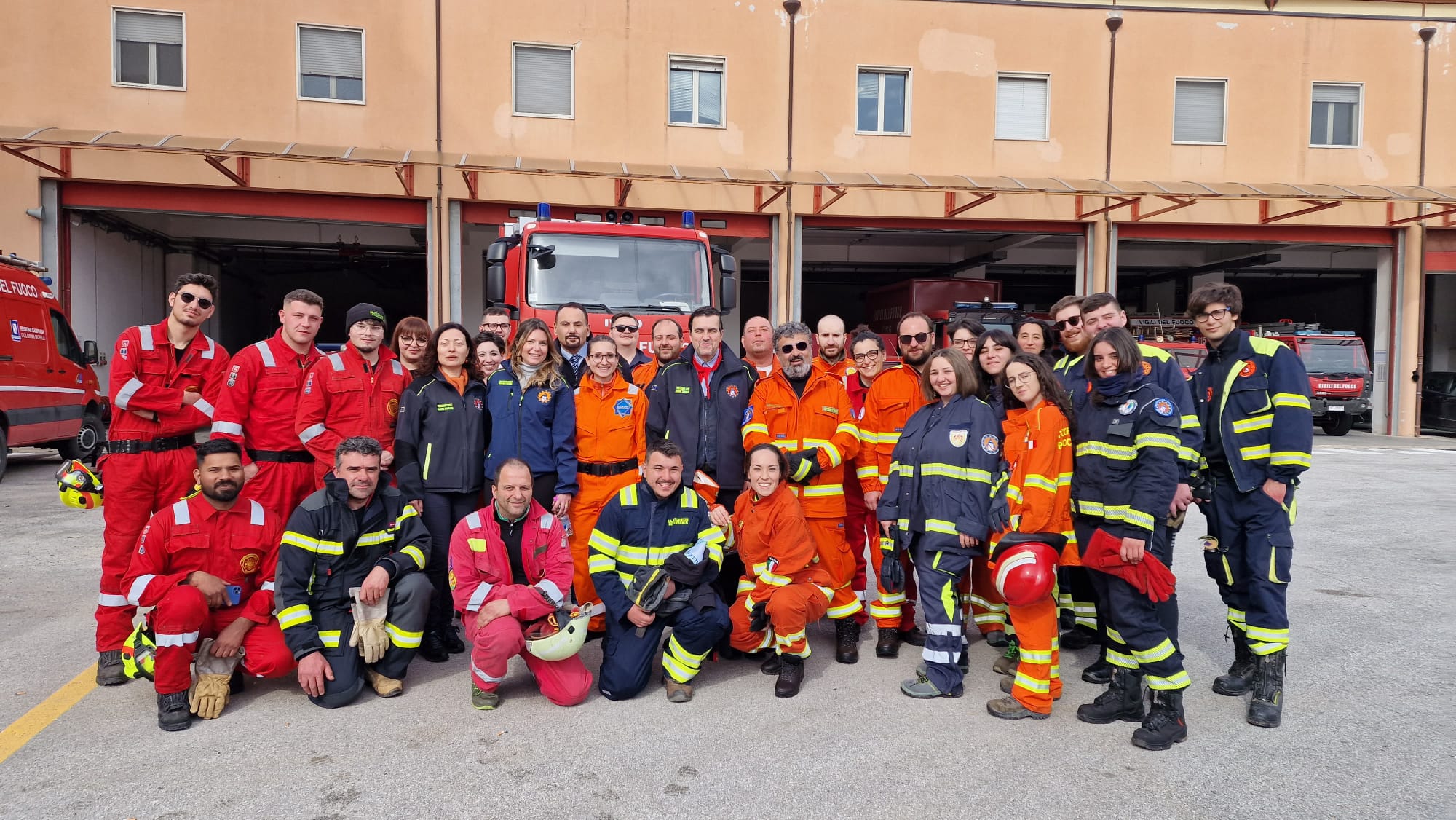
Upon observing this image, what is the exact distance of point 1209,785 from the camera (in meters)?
3.06

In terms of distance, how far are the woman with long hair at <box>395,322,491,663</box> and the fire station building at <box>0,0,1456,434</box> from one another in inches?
341

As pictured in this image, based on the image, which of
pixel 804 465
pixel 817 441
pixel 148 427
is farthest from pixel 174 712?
pixel 817 441

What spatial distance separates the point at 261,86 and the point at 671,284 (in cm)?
1016

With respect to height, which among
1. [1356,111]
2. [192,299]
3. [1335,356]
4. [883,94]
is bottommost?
[192,299]

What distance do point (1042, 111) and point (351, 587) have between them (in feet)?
52.1

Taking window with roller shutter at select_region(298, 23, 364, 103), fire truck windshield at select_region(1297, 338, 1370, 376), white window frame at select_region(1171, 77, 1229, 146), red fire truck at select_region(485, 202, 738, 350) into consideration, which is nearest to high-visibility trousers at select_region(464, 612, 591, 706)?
red fire truck at select_region(485, 202, 738, 350)

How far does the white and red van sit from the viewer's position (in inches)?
372

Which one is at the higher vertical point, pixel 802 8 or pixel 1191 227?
pixel 802 8

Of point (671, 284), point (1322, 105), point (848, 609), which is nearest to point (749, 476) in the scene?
point (848, 609)

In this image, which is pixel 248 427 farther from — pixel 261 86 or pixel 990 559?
pixel 261 86

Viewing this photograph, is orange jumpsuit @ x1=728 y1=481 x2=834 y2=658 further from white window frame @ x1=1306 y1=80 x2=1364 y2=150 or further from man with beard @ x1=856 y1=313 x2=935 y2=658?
white window frame @ x1=1306 y1=80 x2=1364 y2=150

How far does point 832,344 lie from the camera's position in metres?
4.74

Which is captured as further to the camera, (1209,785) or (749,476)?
(749,476)

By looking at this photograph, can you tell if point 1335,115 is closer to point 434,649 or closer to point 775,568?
point 775,568
